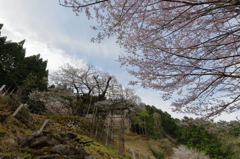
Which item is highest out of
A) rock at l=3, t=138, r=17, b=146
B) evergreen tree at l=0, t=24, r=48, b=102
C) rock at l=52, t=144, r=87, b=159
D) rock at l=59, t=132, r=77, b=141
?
evergreen tree at l=0, t=24, r=48, b=102

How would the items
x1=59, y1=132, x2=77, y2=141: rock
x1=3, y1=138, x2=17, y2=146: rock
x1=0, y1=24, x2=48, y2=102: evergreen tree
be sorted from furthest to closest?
x1=0, y1=24, x2=48, y2=102: evergreen tree → x1=59, y1=132, x2=77, y2=141: rock → x1=3, y1=138, x2=17, y2=146: rock

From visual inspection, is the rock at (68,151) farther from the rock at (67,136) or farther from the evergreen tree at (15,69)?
the evergreen tree at (15,69)

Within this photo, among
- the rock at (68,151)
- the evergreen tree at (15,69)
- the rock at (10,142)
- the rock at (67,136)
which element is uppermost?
the evergreen tree at (15,69)

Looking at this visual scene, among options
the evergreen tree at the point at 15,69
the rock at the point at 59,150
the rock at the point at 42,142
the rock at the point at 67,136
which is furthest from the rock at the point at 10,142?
the evergreen tree at the point at 15,69


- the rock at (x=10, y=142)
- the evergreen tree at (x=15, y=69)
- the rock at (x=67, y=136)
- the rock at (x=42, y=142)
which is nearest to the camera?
the rock at (x=10, y=142)

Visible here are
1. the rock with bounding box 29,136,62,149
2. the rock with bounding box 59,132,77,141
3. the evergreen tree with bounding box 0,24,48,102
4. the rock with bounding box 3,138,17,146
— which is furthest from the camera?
the evergreen tree with bounding box 0,24,48,102

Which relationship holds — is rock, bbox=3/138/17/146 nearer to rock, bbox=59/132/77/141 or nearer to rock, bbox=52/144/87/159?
rock, bbox=52/144/87/159

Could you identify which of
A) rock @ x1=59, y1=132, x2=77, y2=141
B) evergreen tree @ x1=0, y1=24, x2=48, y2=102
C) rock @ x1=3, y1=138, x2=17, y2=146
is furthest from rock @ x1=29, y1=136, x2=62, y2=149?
evergreen tree @ x1=0, y1=24, x2=48, y2=102

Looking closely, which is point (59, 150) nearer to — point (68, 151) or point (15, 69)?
point (68, 151)

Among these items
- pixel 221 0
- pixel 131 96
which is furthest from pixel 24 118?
pixel 131 96

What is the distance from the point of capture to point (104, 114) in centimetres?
1069

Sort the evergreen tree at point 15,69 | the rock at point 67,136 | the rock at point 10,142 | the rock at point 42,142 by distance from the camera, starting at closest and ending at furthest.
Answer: the rock at point 10,142
the rock at point 42,142
the rock at point 67,136
the evergreen tree at point 15,69

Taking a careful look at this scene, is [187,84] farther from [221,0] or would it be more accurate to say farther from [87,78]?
[87,78]

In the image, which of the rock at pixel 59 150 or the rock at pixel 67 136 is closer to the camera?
the rock at pixel 59 150
